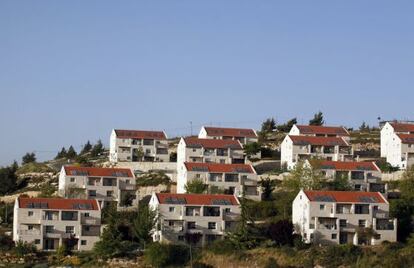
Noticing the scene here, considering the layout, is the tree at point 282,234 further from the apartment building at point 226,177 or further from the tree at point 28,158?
the tree at point 28,158

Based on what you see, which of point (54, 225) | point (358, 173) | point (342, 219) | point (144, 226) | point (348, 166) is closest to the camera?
point (144, 226)

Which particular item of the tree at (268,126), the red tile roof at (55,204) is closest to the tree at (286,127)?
the tree at (268,126)

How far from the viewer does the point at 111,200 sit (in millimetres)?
89625

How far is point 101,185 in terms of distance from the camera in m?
90.0

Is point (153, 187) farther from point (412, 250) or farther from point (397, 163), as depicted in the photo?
point (412, 250)

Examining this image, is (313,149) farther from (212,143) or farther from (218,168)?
(218,168)

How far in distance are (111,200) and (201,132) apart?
1137 inches

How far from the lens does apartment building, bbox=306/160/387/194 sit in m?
88.1

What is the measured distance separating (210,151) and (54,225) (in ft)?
104

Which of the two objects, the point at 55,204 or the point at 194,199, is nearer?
the point at 55,204

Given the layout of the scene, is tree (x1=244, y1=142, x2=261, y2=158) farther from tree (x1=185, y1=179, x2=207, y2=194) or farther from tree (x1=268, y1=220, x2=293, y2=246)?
tree (x1=268, y1=220, x2=293, y2=246)

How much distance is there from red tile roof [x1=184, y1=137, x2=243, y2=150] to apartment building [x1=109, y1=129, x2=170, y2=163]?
8.84 meters

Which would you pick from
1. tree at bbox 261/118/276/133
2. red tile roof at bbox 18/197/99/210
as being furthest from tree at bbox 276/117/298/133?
red tile roof at bbox 18/197/99/210

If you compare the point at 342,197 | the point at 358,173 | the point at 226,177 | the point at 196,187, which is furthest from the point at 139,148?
the point at 342,197
